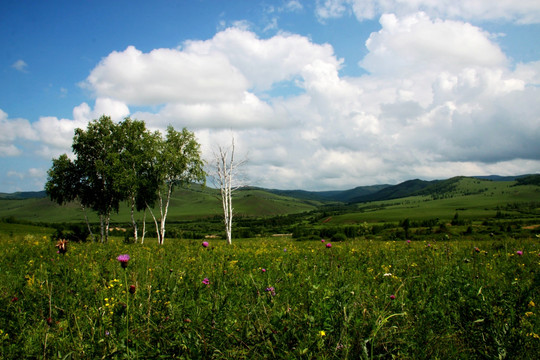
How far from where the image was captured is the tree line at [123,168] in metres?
38.9

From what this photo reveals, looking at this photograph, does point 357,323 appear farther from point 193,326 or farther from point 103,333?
point 103,333

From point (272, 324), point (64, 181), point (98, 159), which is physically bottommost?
point (272, 324)

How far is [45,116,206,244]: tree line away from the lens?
38.9 meters

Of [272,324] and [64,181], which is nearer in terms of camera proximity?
[272,324]

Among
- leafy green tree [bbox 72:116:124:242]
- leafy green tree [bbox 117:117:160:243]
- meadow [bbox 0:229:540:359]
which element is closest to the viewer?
A: meadow [bbox 0:229:540:359]

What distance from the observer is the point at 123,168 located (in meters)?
38.3

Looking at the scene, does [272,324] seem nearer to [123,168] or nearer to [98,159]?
[123,168]

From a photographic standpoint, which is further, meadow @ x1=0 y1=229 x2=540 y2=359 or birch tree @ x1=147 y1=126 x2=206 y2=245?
birch tree @ x1=147 y1=126 x2=206 y2=245

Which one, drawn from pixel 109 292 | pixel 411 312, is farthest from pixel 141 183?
pixel 411 312

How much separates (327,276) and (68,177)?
1865 inches

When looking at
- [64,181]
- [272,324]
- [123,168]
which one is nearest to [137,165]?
[123,168]

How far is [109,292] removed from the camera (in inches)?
180

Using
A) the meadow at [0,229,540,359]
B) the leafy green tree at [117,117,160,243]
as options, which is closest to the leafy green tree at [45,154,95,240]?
the leafy green tree at [117,117,160,243]

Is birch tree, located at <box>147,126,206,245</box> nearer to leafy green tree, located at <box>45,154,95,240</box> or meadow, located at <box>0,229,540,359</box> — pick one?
leafy green tree, located at <box>45,154,95,240</box>
